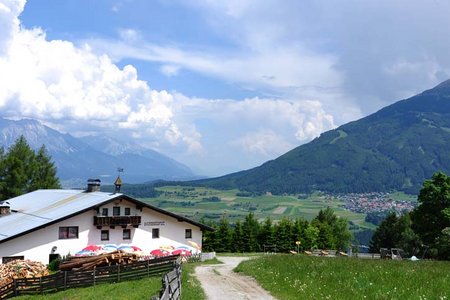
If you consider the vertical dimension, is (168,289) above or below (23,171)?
below

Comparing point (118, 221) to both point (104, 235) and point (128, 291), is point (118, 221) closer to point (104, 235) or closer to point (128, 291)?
point (104, 235)

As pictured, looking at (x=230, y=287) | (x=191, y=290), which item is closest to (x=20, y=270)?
(x=191, y=290)

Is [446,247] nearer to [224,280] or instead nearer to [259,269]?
[259,269]

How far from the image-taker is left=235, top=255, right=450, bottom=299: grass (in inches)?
766

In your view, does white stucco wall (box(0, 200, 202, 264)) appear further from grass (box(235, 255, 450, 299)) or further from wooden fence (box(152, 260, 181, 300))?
wooden fence (box(152, 260, 181, 300))

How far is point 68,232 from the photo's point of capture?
51688mm

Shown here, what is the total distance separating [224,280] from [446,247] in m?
28.7

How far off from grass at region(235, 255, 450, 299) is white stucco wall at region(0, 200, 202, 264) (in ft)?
92.1

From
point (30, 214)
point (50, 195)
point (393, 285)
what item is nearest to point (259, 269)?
point (393, 285)

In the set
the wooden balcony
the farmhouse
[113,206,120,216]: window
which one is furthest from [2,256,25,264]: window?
[113,206,120,216]: window

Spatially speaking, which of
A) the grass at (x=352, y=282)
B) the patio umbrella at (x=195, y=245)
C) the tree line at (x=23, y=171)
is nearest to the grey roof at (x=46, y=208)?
the patio umbrella at (x=195, y=245)

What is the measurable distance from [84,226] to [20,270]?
1061cm

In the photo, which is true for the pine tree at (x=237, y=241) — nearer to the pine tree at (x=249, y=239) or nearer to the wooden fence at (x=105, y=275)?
the pine tree at (x=249, y=239)

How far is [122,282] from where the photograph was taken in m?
33.1
